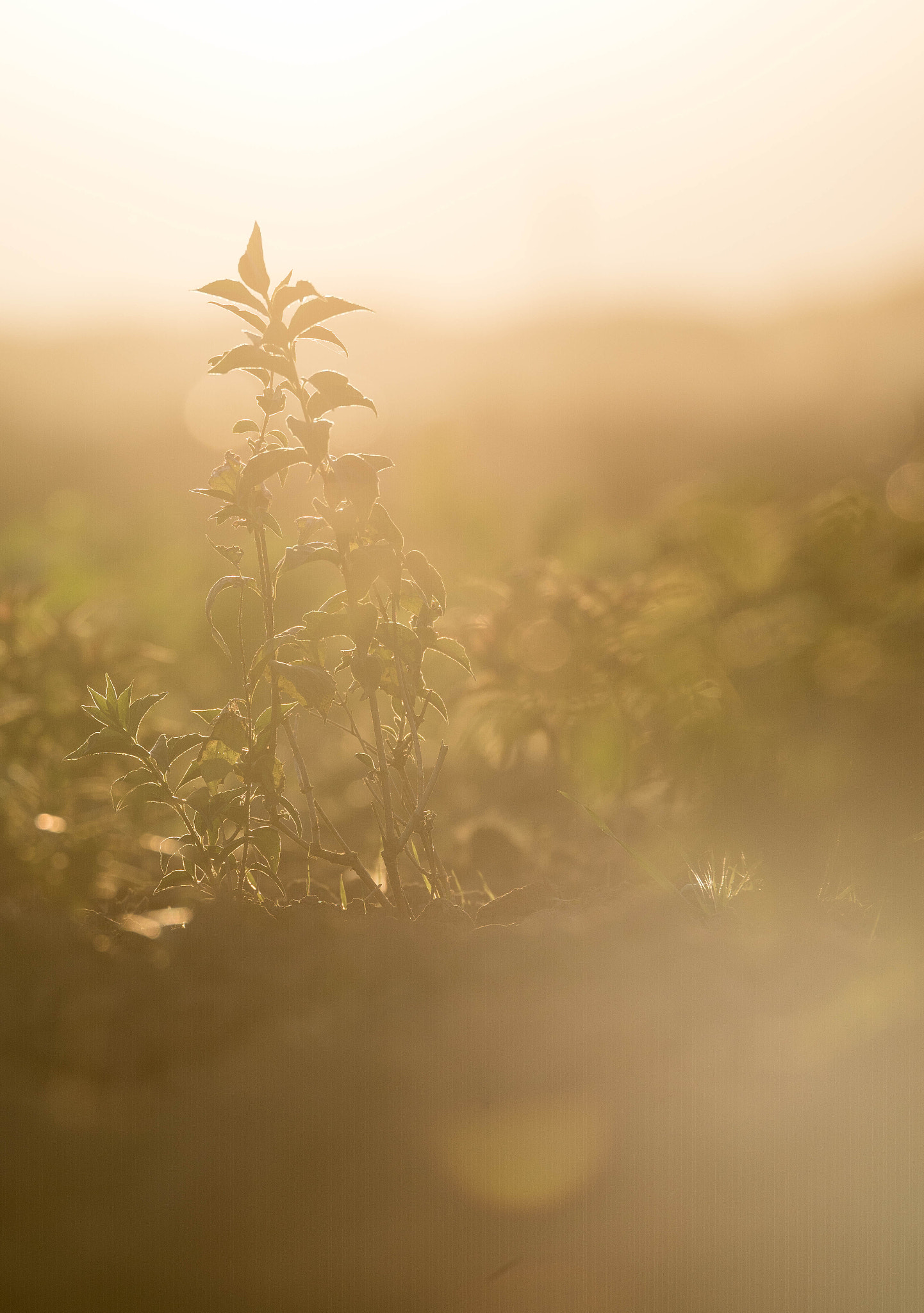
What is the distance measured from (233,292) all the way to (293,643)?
1.86ft

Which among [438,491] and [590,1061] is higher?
[438,491]

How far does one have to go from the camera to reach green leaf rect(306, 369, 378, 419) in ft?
4.52

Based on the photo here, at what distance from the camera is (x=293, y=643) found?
1576mm

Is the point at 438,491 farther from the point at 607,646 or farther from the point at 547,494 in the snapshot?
the point at 607,646

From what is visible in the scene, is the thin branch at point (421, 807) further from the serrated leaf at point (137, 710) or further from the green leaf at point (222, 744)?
the serrated leaf at point (137, 710)

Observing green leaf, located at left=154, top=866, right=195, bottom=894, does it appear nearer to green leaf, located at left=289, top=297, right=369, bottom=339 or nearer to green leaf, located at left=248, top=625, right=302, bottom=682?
green leaf, located at left=248, top=625, right=302, bottom=682

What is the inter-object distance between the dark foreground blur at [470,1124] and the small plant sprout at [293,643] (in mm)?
294

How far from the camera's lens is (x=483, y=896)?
6.22 ft

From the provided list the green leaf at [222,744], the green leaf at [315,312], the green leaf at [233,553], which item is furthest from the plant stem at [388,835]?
the green leaf at [315,312]

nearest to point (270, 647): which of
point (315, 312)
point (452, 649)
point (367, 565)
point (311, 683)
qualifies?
point (311, 683)

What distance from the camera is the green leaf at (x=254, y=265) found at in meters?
1.42

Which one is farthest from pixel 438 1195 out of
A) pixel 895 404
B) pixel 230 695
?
pixel 895 404

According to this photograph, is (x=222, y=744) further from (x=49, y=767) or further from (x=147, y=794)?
(x=49, y=767)

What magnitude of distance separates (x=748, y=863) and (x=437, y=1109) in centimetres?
72
